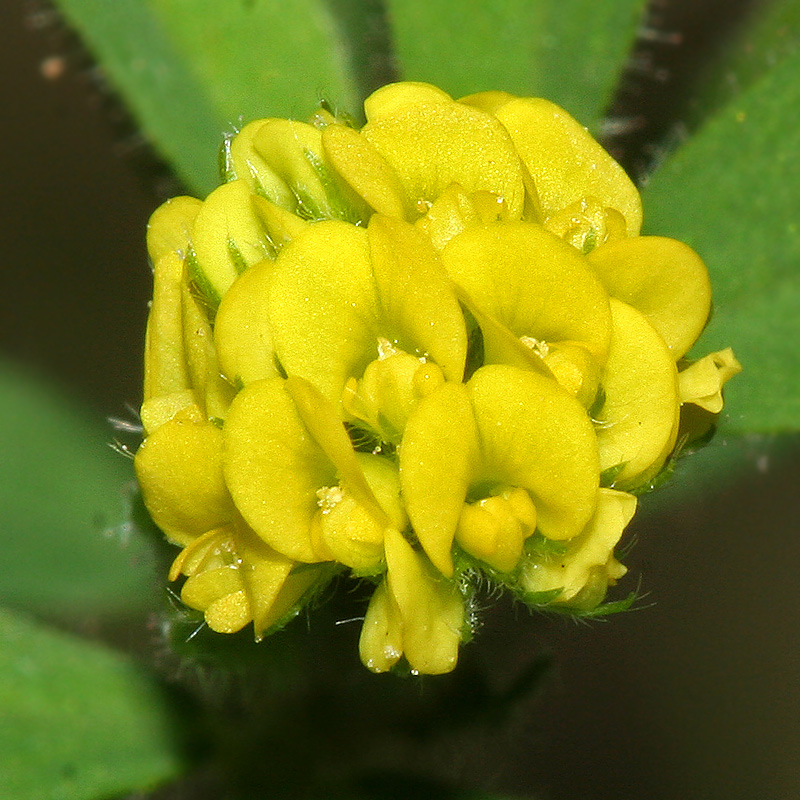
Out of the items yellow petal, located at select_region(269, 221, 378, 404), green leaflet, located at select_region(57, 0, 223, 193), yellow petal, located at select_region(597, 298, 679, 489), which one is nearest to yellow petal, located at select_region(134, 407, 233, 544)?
yellow petal, located at select_region(269, 221, 378, 404)

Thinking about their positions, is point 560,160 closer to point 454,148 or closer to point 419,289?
point 454,148

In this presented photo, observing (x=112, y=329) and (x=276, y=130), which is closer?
(x=276, y=130)

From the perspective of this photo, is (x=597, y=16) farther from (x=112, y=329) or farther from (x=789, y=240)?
(x=112, y=329)

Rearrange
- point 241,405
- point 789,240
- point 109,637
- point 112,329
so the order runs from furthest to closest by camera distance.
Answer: point 112,329 → point 109,637 → point 789,240 → point 241,405

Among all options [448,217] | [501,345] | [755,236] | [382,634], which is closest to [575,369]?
[501,345]

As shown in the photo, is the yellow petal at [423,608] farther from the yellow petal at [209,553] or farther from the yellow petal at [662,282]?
the yellow petal at [662,282]

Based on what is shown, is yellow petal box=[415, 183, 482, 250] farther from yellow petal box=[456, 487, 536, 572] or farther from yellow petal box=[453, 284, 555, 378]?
yellow petal box=[456, 487, 536, 572]

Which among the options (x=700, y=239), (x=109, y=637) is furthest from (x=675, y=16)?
(x=109, y=637)
